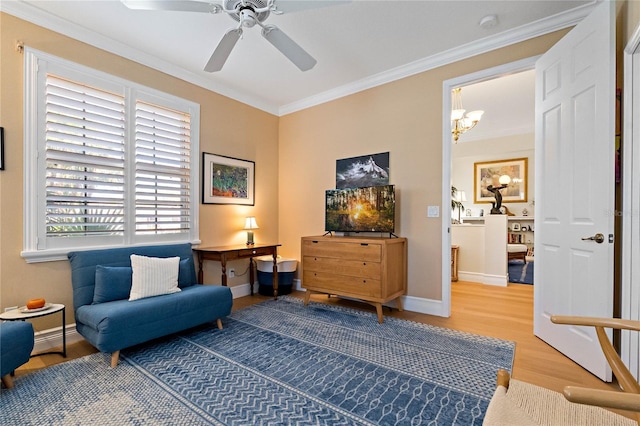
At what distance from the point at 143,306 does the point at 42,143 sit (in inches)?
63.8

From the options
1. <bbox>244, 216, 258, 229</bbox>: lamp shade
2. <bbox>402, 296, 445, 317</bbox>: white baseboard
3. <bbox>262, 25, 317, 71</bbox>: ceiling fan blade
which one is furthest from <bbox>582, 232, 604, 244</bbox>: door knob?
<bbox>244, 216, 258, 229</bbox>: lamp shade

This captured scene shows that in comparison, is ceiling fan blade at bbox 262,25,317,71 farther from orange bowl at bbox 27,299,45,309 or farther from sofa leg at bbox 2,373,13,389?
sofa leg at bbox 2,373,13,389

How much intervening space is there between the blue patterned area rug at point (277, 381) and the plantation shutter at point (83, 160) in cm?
118

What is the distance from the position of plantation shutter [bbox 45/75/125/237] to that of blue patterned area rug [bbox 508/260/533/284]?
226 inches

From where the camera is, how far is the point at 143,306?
7.66ft

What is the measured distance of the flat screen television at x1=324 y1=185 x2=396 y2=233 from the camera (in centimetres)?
340

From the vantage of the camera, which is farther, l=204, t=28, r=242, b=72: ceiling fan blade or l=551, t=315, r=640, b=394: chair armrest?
l=204, t=28, r=242, b=72: ceiling fan blade

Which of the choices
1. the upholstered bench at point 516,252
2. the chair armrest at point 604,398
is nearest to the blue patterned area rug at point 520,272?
the upholstered bench at point 516,252

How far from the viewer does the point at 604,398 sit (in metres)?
0.77

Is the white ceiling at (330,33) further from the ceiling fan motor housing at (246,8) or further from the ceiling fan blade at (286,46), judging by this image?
the ceiling fan motor housing at (246,8)

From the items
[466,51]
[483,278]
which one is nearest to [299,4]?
[466,51]

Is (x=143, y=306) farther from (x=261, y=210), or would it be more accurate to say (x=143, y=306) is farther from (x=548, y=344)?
(x=548, y=344)

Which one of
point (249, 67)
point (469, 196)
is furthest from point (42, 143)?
point (469, 196)

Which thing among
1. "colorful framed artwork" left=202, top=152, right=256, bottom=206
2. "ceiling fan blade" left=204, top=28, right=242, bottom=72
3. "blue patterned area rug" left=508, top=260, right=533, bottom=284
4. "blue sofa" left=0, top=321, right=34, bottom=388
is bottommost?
"blue patterned area rug" left=508, top=260, right=533, bottom=284
